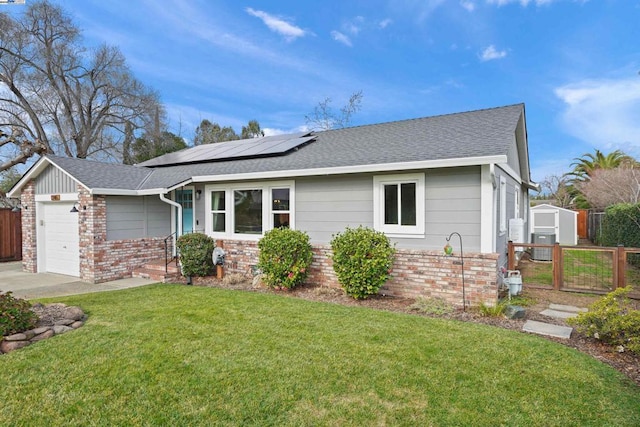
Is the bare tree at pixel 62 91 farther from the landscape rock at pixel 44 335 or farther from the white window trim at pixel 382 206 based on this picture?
the white window trim at pixel 382 206

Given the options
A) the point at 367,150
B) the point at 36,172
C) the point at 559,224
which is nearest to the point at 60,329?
the point at 367,150

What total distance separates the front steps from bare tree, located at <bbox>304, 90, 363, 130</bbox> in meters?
16.5

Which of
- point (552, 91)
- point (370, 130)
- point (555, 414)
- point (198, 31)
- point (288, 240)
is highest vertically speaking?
point (198, 31)

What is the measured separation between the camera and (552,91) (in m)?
15.9

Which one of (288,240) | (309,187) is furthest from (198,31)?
(288,240)

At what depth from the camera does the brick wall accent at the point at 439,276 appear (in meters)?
6.35

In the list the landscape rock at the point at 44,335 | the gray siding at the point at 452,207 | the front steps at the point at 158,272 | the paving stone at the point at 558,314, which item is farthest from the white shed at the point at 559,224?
the landscape rock at the point at 44,335

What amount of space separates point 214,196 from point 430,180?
615 centimetres

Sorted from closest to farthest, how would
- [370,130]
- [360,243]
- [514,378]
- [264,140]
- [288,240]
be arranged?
[514,378]
[360,243]
[288,240]
[370,130]
[264,140]

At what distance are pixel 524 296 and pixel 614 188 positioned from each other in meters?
17.5

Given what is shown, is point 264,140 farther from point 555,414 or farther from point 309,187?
point 555,414

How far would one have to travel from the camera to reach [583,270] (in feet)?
32.1

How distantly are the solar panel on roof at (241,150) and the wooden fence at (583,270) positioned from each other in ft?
22.1

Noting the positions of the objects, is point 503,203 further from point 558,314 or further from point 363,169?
point 363,169
